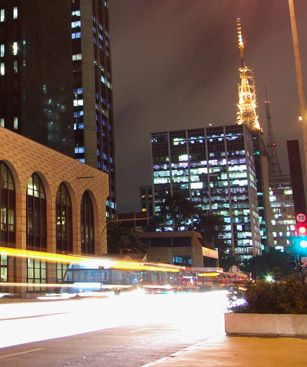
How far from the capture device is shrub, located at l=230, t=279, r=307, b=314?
15.1 m

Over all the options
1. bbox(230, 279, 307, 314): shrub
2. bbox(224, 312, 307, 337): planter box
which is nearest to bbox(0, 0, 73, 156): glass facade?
bbox(230, 279, 307, 314): shrub

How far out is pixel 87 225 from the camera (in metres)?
64.4

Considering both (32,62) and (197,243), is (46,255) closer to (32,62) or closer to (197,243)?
(32,62)

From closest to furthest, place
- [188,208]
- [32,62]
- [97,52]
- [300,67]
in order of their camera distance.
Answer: [300,67]
[32,62]
[188,208]
[97,52]

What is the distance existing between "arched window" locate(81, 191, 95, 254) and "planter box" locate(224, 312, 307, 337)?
156ft

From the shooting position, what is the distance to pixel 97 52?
147 meters

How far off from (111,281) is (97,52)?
118684 mm

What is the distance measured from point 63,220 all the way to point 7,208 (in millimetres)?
10355

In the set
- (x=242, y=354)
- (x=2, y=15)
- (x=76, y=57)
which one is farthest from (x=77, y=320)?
(x=76, y=57)

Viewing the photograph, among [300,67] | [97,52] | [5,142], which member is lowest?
[300,67]

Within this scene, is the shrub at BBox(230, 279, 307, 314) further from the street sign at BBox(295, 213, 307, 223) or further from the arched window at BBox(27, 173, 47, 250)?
the arched window at BBox(27, 173, 47, 250)

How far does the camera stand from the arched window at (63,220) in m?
57.1

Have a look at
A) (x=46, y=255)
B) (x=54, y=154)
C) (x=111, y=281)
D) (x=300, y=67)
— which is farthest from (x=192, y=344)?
(x=54, y=154)

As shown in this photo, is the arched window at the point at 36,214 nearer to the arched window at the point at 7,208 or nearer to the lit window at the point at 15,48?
the arched window at the point at 7,208
